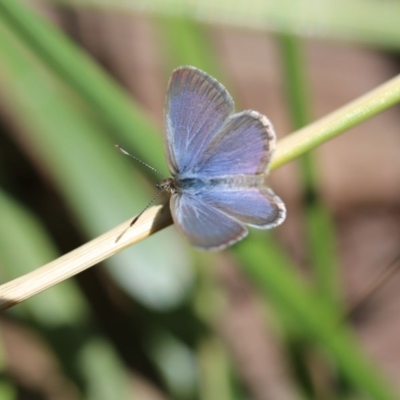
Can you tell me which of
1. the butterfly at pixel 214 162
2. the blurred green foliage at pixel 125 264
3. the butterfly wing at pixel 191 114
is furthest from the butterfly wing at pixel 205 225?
the blurred green foliage at pixel 125 264

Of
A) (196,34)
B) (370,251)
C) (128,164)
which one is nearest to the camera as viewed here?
(196,34)

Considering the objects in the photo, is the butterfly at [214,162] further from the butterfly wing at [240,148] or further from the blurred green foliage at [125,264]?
the blurred green foliage at [125,264]

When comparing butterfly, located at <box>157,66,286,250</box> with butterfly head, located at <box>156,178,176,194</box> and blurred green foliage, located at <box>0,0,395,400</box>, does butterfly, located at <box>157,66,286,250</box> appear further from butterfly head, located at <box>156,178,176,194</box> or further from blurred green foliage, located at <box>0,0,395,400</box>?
blurred green foliage, located at <box>0,0,395,400</box>

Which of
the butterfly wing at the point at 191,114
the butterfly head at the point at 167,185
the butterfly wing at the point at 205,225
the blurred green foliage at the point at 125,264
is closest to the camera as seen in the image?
the butterfly wing at the point at 205,225

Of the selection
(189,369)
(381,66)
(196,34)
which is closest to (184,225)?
(196,34)

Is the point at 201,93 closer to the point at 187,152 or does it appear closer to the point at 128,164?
the point at 187,152

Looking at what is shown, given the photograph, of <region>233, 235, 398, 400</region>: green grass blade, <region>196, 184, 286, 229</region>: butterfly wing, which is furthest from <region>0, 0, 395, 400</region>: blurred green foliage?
<region>196, 184, 286, 229</region>: butterfly wing

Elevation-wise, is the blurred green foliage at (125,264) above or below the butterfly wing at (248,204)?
above
